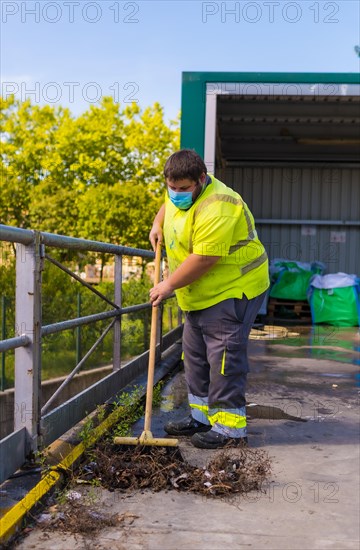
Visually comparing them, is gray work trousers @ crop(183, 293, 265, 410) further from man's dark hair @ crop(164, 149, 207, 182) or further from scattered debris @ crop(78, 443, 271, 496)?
man's dark hair @ crop(164, 149, 207, 182)

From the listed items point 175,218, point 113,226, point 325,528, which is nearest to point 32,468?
point 325,528

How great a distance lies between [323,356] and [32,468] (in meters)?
5.36

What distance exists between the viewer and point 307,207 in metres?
15.1

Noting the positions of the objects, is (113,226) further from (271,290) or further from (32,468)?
(32,468)

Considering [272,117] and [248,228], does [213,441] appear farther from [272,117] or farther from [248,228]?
[272,117]

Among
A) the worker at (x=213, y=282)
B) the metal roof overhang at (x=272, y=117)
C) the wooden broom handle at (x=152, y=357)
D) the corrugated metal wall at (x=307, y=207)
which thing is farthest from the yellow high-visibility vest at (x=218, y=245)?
the corrugated metal wall at (x=307, y=207)

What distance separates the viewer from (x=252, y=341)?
363 inches

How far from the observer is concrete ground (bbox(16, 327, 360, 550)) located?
8.19 ft

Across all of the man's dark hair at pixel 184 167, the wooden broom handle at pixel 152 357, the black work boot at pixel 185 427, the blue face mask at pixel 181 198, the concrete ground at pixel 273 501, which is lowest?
the concrete ground at pixel 273 501

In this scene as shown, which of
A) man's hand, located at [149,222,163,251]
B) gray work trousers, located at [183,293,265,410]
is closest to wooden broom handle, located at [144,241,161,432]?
man's hand, located at [149,222,163,251]

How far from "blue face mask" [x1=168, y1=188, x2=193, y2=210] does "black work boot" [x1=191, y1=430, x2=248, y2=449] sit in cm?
135

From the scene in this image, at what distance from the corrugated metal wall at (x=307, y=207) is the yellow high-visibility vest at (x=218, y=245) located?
36.2 feet

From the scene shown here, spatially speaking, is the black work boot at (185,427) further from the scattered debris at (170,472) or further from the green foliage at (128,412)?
the scattered debris at (170,472)

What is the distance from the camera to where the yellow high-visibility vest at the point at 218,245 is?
3.56 m
